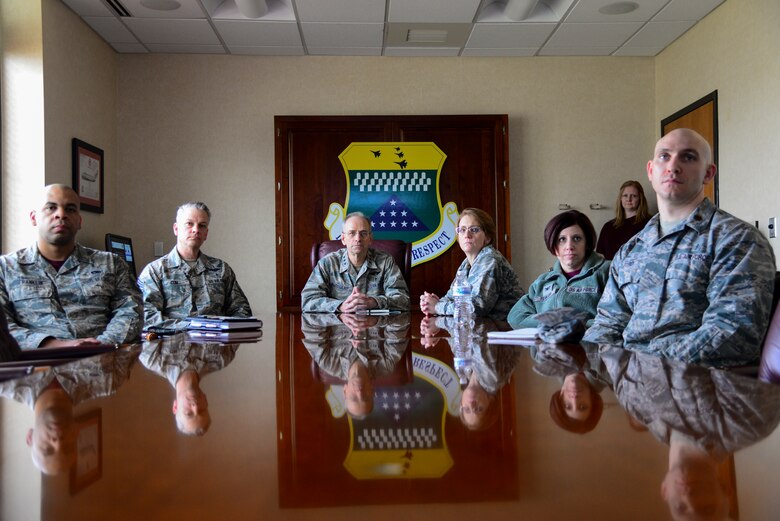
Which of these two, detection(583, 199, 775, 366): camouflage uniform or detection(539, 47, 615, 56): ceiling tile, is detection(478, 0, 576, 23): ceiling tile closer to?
detection(539, 47, 615, 56): ceiling tile

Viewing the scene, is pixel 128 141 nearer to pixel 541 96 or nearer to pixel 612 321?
pixel 541 96

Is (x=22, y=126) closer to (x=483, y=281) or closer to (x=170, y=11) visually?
(x=170, y=11)

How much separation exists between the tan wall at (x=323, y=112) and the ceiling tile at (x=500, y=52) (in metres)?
0.10

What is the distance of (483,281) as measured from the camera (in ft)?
10.6

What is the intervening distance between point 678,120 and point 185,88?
4.51 meters

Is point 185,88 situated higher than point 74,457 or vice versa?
point 185,88

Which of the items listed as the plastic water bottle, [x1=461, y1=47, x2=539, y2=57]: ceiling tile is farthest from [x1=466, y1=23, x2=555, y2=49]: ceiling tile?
the plastic water bottle

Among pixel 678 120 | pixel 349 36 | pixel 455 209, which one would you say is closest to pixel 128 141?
pixel 349 36

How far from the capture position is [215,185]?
621 cm

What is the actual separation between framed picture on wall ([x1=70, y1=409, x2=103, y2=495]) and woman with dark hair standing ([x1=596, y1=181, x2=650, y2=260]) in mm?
5571

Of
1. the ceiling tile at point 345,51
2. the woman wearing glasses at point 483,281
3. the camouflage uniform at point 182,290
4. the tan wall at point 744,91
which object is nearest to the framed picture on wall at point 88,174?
the ceiling tile at point 345,51

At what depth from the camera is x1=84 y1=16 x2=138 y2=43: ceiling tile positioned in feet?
17.3

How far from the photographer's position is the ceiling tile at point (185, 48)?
5916mm

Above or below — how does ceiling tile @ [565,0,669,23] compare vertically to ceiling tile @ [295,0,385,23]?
below
